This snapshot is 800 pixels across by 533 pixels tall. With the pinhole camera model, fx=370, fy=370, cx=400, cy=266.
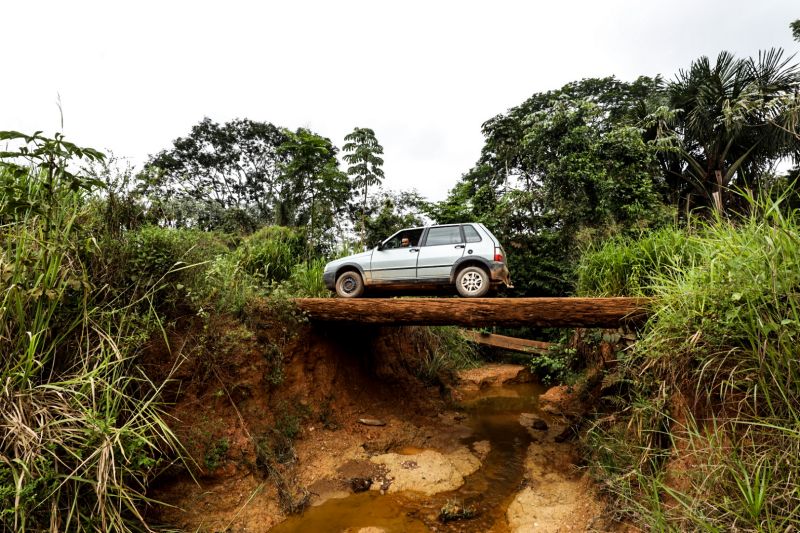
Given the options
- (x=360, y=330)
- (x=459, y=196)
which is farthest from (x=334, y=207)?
(x=360, y=330)

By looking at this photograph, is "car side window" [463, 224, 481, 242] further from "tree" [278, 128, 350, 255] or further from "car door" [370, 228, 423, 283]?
"tree" [278, 128, 350, 255]

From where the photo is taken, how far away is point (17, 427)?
2496 mm

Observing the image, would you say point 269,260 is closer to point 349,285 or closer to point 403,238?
point 349,285

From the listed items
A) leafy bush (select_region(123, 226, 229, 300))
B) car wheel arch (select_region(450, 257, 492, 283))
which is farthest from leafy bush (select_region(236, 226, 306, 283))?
car wheel arch (select_region(450, 257, 492, 283))

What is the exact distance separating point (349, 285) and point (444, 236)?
1.88 meters

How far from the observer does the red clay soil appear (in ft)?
12.5

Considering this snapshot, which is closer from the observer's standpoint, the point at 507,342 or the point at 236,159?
the point at 507,342

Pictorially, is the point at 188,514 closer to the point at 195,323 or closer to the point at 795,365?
the point at 195,323

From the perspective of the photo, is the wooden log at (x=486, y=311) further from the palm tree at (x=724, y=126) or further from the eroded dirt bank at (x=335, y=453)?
the palm tree at (x=724, y=126)

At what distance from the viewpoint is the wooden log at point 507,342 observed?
10.6 meters

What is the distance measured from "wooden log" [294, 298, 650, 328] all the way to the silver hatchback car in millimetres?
921

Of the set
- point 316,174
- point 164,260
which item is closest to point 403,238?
point 164,260

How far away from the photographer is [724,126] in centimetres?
1335

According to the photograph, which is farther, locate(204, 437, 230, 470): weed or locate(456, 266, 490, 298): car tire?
locate(456, 266, 490, 298): car tire
